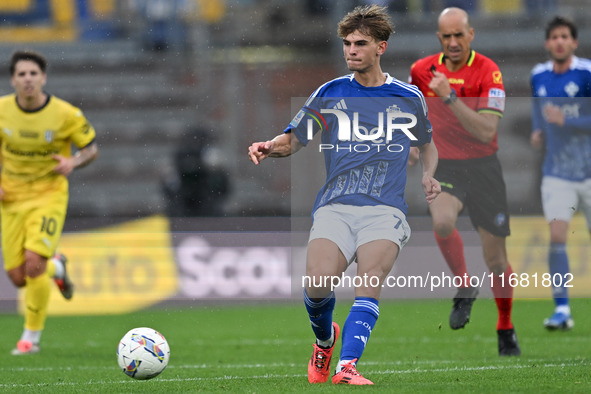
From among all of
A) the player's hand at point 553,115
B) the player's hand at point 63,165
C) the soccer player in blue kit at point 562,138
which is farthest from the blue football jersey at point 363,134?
the soccer player in blue kit at point 562,138

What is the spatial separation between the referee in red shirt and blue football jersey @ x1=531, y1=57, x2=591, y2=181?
190 centimetres

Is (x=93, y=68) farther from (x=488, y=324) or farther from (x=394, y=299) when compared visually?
(x=488, y=324)

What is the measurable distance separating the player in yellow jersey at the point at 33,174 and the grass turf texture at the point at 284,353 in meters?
0.58

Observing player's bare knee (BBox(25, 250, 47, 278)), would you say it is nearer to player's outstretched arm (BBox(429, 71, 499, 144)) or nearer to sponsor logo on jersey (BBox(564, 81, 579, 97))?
player's outstretched arm (BBox(429, 71, 499, 144))

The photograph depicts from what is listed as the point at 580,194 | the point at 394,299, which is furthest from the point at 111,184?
the point at 580,194

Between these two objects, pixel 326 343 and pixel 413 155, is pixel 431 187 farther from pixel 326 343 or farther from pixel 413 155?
pixel 413 155

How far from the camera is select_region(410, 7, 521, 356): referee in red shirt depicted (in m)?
7.04

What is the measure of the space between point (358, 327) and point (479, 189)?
2369 millimetres

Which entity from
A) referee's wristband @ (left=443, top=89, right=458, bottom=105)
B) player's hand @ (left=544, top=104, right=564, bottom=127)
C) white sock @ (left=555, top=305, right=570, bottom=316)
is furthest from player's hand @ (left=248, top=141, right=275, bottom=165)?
white sock @ (left=555, top=305, right=570, bottom=316)

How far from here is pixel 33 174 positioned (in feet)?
27.1

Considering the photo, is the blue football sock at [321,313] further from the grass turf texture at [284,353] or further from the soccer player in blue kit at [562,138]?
the soccer player in blue kit at [562,138]

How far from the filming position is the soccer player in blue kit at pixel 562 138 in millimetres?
8805

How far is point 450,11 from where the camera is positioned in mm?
7039

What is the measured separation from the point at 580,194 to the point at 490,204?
210cm
